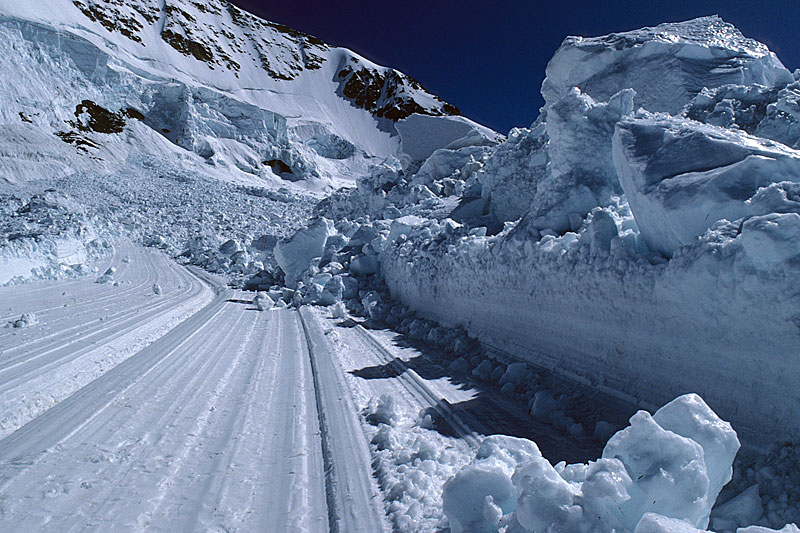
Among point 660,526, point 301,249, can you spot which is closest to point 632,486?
point 660,526

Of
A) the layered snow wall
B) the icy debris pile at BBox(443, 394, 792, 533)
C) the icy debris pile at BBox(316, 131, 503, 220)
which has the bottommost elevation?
the icy debris pile at BBox(443, 394, 792, 533)

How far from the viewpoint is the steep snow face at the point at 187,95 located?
35562 millimetres

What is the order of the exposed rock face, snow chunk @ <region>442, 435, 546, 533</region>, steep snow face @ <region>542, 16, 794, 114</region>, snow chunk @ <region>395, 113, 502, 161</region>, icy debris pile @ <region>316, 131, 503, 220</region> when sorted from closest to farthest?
snow chunk @ <region>442, 435, 546, 533</region>
steep snow face @ <region>542, 16, 794, 114</region>
icy debris pile @ <region>316, 131, 503, 220</region>
snow chunk @ <region>395, 113, 502, 161</region>
the exposed rock face

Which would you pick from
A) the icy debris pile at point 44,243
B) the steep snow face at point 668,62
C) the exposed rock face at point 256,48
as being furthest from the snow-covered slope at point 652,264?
the exposed rock face at point 256,48

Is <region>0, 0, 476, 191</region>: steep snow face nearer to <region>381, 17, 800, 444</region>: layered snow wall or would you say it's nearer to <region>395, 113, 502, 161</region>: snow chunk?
<region>395, 113, 502, 161</region>: snow chunk

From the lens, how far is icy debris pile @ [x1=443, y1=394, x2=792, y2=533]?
1403 millimetres

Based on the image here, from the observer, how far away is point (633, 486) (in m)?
1.44

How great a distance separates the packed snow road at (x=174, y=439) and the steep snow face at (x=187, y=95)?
3212 cm

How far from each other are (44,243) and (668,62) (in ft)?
52.0

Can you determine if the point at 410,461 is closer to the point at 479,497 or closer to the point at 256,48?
the point at 479,497

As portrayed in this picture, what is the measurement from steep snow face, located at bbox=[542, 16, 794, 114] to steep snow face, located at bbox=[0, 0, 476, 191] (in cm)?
3282

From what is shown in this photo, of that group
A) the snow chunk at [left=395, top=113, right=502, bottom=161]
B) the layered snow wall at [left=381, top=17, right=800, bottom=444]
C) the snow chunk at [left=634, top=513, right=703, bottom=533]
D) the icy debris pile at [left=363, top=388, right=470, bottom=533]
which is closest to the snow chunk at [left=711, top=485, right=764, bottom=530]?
the layered snow wall at [left=381, top=17, right=800, bottom=444]

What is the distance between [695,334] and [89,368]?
15.6 ft

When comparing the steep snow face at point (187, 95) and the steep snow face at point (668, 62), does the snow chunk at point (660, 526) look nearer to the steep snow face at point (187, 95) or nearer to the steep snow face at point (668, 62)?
the steep snow face at point (668, 62)
